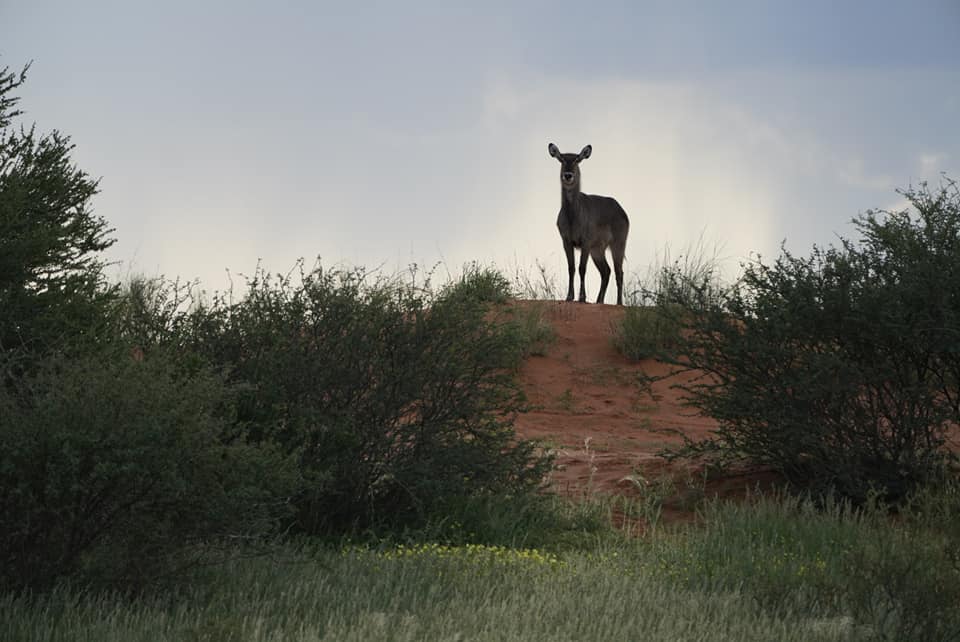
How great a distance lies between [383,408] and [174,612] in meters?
3.03

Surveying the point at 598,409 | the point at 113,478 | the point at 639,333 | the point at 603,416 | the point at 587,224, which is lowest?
the point at 113,478

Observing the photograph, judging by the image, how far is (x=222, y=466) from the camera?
6578 mm

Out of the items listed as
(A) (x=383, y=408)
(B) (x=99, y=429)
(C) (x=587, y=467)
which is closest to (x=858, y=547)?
(A) (x=383, y=408)

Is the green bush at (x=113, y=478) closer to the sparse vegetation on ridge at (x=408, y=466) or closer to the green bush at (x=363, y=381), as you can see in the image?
the sparse vegetation on ridge at (x=408, y=466)

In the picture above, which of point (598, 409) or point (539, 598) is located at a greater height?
point (598, 409)

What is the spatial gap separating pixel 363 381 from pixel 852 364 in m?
4.64

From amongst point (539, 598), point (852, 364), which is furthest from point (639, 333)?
point (539, 598)

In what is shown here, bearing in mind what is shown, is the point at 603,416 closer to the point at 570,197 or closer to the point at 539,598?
the point at 570,197

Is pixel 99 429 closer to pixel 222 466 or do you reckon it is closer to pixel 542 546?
pixel 222 466

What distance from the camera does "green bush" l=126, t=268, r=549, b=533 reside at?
8.81 metres

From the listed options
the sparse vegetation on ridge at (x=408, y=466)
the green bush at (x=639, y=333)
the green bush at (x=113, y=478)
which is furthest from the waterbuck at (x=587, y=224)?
the green bush at (x=113, y=478)

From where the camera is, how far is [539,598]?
6805 millimetres

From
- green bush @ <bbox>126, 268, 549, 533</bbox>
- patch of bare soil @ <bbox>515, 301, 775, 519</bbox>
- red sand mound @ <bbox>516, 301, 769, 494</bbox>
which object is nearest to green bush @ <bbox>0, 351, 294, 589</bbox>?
green bush @ <bbox>126, 268, 549, 533</bbox>

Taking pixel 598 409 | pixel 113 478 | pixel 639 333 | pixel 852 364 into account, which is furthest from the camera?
pixel 639 333
